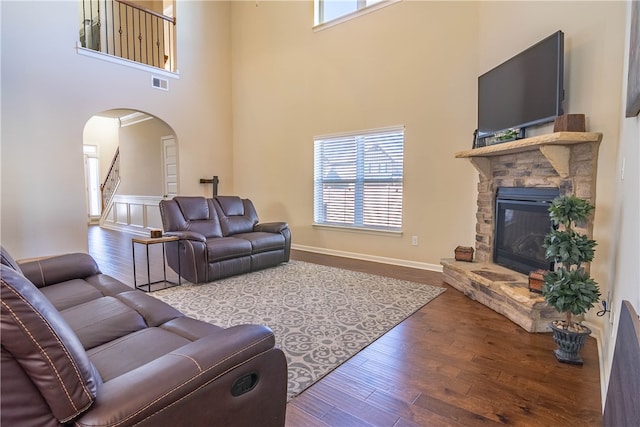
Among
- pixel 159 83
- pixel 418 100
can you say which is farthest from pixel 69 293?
pixel 159 83

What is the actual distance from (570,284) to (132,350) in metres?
2.55

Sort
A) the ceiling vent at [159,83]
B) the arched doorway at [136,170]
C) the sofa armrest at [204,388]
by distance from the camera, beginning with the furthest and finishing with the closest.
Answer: the arched doorway at [136,170] < the ceiling vent at [159,83] < the sofa armrest at [204,388]

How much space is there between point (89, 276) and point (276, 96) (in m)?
4.55

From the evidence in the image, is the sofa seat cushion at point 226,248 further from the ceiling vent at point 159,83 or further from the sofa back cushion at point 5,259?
the ceiling vent at point 159,83

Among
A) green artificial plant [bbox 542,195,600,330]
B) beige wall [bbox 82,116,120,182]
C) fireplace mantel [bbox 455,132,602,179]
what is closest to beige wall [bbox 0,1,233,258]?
fireplace mantel [bbox 455,132,602,179]

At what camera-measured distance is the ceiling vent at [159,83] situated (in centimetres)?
567

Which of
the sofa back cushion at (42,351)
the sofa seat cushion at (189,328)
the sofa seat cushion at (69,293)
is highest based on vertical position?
the sofa back cushion at (42,351)

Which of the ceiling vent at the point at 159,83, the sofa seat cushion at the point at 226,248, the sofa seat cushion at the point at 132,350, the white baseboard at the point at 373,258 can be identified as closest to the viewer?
the sofa seat cushion at the point at 132,350

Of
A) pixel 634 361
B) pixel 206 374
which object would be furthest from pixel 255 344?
pixel 634 361

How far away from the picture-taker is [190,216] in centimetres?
445

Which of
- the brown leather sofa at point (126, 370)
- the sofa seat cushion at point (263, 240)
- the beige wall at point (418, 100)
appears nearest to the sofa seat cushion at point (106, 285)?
the brown leather sofa at point (126, 370)

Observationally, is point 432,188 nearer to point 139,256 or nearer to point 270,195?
point 270,195

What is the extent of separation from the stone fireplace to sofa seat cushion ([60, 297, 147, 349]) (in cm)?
275

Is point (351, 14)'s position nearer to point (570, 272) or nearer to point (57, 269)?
point (570, 272)
